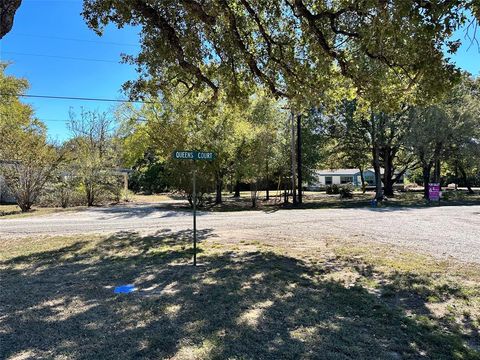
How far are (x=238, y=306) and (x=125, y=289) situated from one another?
172 centimetres

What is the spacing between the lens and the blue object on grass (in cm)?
485

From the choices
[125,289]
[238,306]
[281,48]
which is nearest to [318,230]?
[281,48]

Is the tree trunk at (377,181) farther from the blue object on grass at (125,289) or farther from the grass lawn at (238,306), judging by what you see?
the blue object on grass at (125,289)

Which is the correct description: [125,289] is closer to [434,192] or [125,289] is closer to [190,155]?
[190,155]

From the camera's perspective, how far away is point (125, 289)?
4.98 metres

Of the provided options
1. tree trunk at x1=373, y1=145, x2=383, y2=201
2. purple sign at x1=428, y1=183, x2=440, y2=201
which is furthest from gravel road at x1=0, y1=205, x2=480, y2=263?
tree trunk at x1=373, y1=145, x2=383, y2=201

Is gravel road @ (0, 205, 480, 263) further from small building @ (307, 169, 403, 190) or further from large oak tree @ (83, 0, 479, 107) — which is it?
small building @ (307, 169, 403, 190)

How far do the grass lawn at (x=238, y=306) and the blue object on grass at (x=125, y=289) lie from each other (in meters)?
0.10

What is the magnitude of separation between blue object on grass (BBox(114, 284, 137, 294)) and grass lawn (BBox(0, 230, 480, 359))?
95 millimetres

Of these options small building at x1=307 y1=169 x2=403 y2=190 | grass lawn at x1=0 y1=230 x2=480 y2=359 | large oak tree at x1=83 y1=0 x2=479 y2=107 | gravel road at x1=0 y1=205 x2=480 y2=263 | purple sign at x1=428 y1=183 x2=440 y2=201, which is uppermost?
large oak tree at x1=83 y1=0 x2=479 y2=107

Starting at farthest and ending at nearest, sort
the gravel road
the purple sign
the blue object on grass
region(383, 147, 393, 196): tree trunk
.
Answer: region(383, 147, 393, 196): tree trunk
the purple sign
the gravel road
the blue object on grass

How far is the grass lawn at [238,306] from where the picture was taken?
10.6 ft

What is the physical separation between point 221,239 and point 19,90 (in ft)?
75.4

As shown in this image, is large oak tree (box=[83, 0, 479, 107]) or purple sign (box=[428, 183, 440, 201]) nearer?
large oak tree (box=[83, 0, 479, 107])
